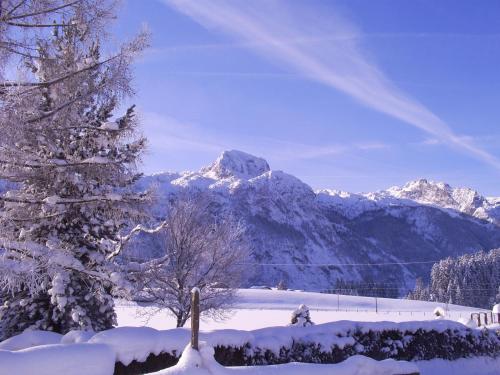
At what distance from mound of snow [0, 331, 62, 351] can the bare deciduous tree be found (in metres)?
10.7

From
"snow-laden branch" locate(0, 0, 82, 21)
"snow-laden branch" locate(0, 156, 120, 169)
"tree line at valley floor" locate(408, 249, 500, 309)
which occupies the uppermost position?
"snow-laden branch" locate(0, 0, 82, 21)

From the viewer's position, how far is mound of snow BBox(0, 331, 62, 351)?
743cm

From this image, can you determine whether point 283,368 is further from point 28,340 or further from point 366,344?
point 366,344

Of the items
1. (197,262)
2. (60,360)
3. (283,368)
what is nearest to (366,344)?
(283,368)

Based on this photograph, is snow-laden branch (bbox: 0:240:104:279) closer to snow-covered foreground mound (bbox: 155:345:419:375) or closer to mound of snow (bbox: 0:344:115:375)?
mound of snow (bbox: 0:344:115:375)

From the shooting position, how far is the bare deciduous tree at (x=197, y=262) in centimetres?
1955

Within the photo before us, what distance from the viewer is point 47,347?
5102 millimetres

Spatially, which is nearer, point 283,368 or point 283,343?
point 283,368

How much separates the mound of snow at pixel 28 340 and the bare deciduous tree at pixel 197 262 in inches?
419

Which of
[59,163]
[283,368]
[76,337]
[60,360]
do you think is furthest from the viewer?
[59,163]

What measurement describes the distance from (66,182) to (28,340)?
410cm

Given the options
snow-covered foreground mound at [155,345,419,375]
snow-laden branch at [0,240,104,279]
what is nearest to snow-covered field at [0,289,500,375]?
snow-covered foreground mound at [155,345,419,375]

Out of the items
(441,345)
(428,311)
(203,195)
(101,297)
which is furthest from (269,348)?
(428,311)

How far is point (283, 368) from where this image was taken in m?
6.18
